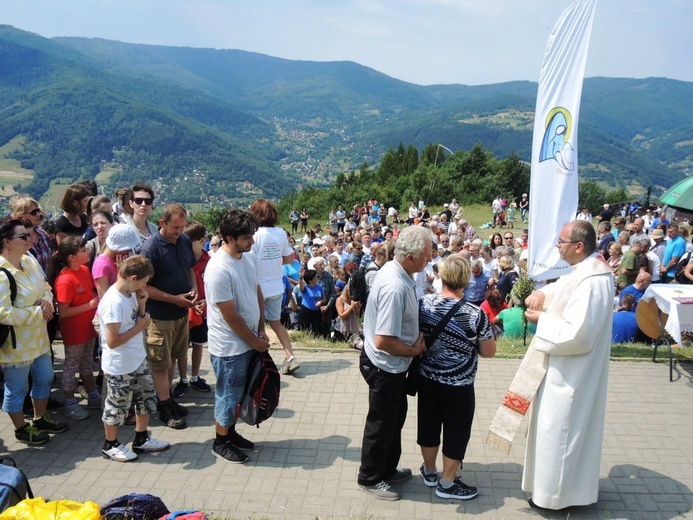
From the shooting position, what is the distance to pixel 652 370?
19.6 ft

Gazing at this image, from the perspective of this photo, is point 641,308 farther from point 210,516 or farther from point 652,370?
point 210,516

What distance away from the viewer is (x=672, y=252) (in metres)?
10.3

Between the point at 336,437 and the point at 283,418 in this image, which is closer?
the point at 336,437

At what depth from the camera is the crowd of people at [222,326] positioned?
140 inches

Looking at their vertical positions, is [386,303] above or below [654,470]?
above

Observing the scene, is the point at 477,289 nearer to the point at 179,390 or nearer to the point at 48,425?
the point at 179,390

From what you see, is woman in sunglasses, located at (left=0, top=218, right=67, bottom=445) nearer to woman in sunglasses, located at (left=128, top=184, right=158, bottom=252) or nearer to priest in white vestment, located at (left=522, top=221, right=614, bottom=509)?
woman in sunglasses, located at (left=128, top=184, right=158, bottom=252)

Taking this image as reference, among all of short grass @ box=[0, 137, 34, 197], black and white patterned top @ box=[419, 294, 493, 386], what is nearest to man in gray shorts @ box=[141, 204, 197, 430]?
black and white patterned top @ box=[419, 294, 493, 386]

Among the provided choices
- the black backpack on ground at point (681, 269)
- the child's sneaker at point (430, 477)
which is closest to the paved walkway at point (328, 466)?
the child's sneaker at point (430, 477)

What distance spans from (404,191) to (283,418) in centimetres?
4298

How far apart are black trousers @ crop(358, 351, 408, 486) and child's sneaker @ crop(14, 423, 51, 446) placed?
2627 mm

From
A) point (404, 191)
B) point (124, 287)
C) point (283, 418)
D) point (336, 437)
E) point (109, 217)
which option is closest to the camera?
point (124, 287)

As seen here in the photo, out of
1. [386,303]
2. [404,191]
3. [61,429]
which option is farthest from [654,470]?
[404,191]

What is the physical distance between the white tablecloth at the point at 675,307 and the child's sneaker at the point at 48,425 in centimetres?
581
